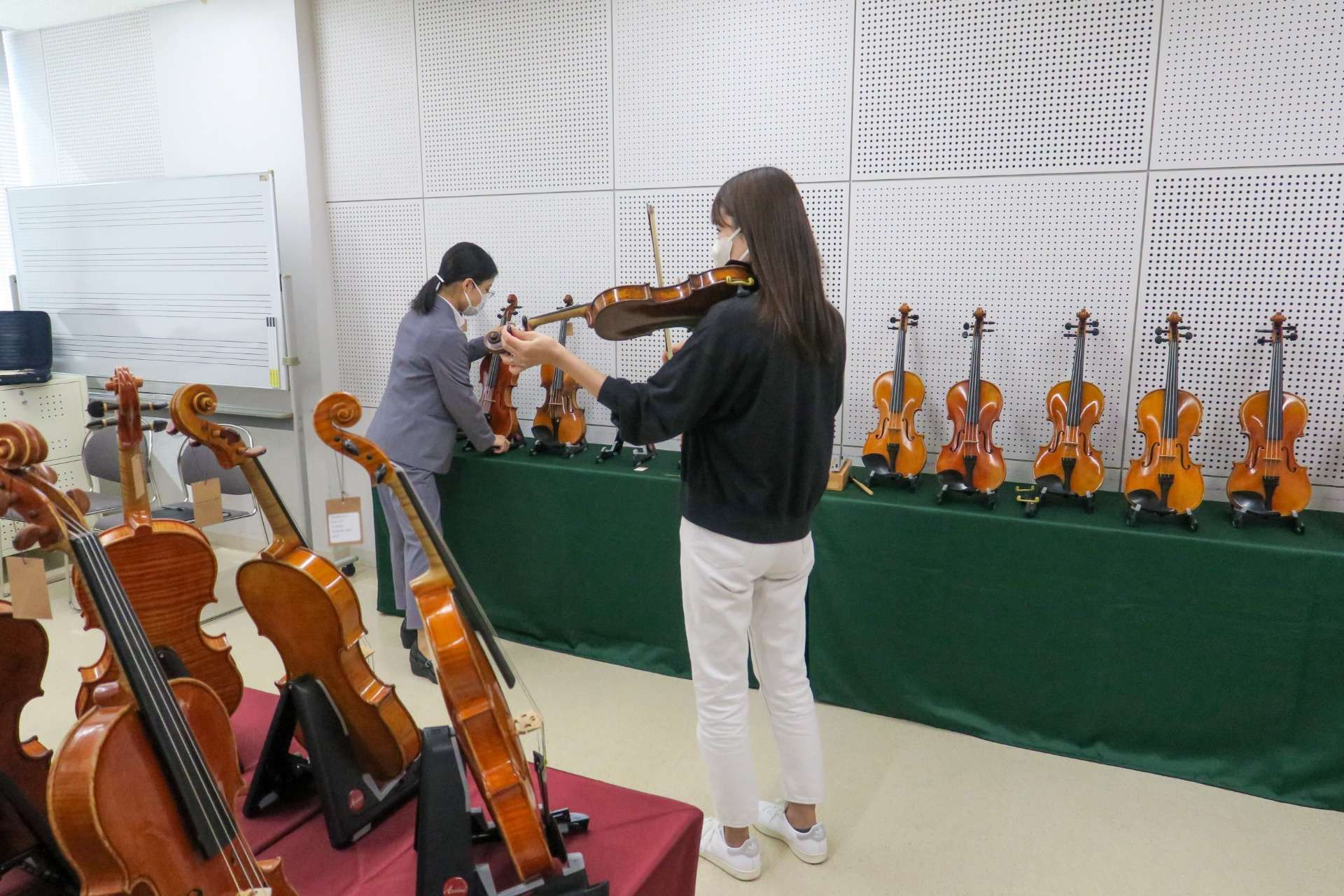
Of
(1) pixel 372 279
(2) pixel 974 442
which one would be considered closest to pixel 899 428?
(2) pixel 974 442

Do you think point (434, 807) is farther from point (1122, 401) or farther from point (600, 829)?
point (1122, 401)

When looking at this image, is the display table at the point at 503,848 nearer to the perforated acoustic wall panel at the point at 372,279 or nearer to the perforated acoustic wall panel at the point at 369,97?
the perforated acoustic wall panel at the point at 372,279

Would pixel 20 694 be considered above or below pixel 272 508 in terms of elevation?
below

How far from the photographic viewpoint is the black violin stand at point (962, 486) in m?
2.85

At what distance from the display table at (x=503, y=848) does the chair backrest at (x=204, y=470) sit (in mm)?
2517

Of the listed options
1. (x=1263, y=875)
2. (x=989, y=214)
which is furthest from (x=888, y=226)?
(x=1263, y=875)

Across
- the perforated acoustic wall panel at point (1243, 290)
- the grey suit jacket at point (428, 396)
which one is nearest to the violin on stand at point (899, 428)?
the perforated acoustic wall panel at point (1243, 290)

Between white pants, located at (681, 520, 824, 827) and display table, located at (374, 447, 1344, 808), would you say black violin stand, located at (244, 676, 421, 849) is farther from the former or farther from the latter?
display table, located at (374, 447, 1344, 808)

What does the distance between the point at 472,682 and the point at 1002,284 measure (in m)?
2.55

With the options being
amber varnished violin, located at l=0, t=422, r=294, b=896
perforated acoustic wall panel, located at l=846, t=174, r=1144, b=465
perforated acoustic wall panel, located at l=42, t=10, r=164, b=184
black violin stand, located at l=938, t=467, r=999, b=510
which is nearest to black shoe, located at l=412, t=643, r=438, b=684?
perforated acoustic wall panel, located at l=846, t=174, r=1144, b=465

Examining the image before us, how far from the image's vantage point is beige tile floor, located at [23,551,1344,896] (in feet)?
7.43

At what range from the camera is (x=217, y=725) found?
49.9 inches

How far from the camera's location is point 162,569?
5.91 feet

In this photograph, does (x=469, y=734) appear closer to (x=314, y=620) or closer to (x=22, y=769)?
(x=314, y=620)
